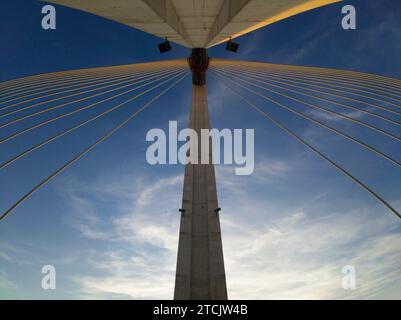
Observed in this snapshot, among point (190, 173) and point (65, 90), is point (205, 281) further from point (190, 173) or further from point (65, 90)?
point (65, 90)

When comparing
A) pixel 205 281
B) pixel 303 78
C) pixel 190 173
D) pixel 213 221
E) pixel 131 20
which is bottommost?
pixel 205 281

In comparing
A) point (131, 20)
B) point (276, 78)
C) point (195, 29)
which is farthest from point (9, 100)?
point (276, 78)

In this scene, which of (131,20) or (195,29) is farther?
(195,29)

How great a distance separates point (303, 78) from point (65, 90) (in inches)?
311

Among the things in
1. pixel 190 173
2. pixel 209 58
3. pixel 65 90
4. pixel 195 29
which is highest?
pixel 209 58

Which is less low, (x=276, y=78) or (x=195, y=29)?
(x=195, y=29)

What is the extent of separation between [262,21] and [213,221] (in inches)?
232

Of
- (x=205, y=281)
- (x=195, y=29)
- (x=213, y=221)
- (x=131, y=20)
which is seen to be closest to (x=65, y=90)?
(x=131, y=20)
